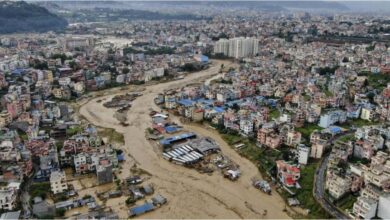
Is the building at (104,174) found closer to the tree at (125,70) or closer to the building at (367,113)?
the building at (367,113)

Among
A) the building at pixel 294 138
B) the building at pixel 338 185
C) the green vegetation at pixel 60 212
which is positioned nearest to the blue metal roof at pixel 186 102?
the building at pixel 294 138

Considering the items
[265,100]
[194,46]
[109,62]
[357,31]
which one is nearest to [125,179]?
[265,100]

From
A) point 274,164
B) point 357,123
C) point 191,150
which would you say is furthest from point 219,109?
point 357,123

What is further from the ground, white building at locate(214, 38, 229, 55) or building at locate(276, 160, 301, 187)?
white building at locate(214, 38, 229, 55)

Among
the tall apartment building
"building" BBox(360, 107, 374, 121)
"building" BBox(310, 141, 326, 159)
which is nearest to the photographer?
"building" BBox(310, 141, 326, 159)

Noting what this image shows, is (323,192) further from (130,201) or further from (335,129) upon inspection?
(130,201)

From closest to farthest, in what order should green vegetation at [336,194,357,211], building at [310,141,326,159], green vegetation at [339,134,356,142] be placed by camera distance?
1. green vegetation at [336,194,357,211]
2. building at [310,141,326,159]
3. green vegetation at [339,134,356,142]

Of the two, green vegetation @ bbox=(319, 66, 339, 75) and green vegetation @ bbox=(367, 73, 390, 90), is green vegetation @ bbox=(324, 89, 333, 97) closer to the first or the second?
green vegetation @ bbox=(367, 73, 390, 90)

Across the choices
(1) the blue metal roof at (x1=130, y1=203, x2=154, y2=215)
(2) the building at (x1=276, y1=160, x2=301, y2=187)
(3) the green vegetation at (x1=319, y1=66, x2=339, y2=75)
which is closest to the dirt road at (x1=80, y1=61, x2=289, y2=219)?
(1) the blue metal roof at (x1=130, y1=203, x2=154, y2=215)
